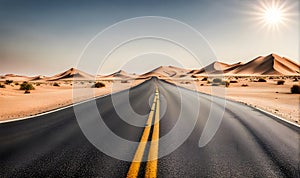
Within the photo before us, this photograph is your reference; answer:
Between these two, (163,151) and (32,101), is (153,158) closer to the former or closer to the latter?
(163,151)

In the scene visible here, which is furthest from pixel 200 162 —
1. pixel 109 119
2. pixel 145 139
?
pixel 109 119

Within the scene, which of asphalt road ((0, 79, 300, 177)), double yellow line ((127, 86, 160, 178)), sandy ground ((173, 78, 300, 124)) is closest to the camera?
double yellow line ((127, 86, 160, 178))

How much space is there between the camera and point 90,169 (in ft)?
12.1

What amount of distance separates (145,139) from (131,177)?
2217 millimetres

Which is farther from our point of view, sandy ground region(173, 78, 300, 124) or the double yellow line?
sandy ground region(173, 78, 300, 124)

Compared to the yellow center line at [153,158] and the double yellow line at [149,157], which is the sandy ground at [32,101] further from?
the yellow center line at [153,158]

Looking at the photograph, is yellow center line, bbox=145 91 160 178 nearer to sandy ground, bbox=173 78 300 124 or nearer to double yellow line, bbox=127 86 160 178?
double yellow line, bbox=127 86 160 178

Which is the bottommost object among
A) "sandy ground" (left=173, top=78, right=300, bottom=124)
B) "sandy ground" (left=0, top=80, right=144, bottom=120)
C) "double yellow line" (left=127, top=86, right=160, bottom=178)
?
"sandy ground" (left=0, top=80, right=144, bottom=120)

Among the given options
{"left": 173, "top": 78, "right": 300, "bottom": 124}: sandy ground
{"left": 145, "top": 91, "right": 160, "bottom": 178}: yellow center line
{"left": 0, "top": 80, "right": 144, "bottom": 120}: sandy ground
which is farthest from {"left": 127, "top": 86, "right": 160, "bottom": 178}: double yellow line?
{"left": 0, "top": 80, "right": 144, "bottom": 120}: sandy ground

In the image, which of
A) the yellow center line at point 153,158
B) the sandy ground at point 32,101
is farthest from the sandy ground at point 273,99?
the sandy ground at point 32,101

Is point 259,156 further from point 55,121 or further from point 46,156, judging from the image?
point 55,121

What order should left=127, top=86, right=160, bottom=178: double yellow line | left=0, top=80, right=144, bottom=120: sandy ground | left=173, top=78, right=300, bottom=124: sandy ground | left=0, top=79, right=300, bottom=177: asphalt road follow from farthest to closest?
left=173, top=78, right=300, bottom=124: sandy ground → left=0, top=80, right=144, bottom=120: sandy ground → left=0, top=79, right=300, bottom=177: asphalt road → left=127, top=86, right=160, bottom=178: double yellow line

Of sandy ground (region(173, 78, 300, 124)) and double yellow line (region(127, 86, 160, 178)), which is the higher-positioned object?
sandy ground (region(173, 78, 300, 124))

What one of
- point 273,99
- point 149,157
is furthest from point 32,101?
point 273,99
